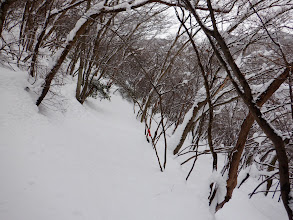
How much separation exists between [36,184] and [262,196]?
800cm

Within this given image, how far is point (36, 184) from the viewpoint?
6.81 feet

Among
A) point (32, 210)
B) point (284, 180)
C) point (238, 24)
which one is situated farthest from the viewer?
point (238, 24)

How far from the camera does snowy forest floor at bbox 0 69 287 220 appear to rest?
189 cm

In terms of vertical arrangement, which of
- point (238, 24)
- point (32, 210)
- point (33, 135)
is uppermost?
point (238, 24)

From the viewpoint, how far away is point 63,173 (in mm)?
2494

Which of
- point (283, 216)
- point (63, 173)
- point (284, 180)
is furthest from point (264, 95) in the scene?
point (283, 216)

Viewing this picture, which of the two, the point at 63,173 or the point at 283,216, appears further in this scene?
the point at 283,216

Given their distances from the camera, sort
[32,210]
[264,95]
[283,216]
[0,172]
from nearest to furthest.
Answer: [32,210] → [0,172] → [264,95] → [283,216]

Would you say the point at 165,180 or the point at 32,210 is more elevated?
the point at 165,180

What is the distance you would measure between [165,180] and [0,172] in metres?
2.55

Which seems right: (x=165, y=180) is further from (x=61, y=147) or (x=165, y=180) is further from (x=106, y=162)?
(x=61, y=147)

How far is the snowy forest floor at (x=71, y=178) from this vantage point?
189 cm

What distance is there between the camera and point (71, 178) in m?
2.44

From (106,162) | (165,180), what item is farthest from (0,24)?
(165,180)
